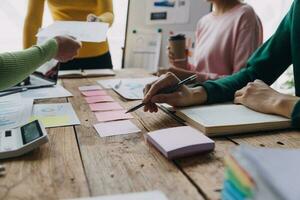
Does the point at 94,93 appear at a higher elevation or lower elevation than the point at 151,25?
lower

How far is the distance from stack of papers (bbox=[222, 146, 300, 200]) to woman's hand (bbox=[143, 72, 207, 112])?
0.50 m

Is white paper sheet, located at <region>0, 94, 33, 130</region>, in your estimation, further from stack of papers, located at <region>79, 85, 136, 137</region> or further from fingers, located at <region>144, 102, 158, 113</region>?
fingers, located at <region>144, 102, 158, 113</region>

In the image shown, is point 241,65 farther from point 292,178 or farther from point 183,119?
point 292,178

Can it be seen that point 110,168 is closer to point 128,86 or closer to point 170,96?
point 170,96

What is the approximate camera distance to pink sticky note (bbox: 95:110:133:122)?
0.87 meters

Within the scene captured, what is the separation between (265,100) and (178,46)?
2.41 ft

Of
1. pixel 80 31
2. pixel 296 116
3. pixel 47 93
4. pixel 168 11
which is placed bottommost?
pixel 47 93

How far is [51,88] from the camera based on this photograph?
130 cm

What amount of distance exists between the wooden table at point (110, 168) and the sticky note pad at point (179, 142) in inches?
0.5

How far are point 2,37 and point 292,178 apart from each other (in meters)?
2.41

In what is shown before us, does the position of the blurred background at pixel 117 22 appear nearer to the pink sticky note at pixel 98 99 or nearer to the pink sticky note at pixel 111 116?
the pink sticky note at pixel 98 99

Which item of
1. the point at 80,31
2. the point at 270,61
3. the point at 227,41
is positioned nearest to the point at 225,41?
the point at 227,41

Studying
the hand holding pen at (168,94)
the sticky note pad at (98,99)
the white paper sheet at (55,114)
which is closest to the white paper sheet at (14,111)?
the white paper sheet at (55,114)

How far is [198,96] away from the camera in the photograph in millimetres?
955
